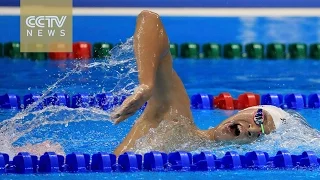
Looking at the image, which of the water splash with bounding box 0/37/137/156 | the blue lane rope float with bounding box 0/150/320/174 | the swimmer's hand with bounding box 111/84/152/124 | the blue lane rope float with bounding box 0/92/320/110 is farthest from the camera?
the blue lane rope float with bounding box 0/92/320/110

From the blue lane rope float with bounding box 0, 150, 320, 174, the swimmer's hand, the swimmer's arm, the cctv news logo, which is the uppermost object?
the cctv news logo

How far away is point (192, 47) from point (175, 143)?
11.1ft

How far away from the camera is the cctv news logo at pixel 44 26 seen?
7215 millimetres

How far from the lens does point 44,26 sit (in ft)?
24.1

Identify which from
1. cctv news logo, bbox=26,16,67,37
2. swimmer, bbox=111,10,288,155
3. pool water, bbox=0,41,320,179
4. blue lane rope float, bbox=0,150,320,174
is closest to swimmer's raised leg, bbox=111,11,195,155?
swimmer, bbox=111,10,288,155

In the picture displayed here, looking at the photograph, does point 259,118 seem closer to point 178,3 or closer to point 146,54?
point 146,54

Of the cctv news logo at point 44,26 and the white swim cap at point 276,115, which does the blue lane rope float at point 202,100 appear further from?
the cctv news logo at point 44,26

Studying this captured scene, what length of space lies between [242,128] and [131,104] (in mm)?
715

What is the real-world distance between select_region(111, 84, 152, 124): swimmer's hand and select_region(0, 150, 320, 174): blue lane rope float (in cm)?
53

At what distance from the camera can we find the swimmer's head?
3.41 meters

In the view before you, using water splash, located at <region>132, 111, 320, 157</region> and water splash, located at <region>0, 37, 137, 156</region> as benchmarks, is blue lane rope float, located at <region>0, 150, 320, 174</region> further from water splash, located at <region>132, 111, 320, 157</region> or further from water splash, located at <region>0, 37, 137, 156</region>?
water splash, located at <region>0, 37, 137, 156</region>

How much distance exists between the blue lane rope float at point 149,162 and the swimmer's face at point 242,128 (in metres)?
0.07

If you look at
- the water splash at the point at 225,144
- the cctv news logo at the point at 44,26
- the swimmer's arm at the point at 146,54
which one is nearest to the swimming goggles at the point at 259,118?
the water splash at the point at 225,144

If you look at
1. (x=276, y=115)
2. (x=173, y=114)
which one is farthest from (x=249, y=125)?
(x=173, y=114)
